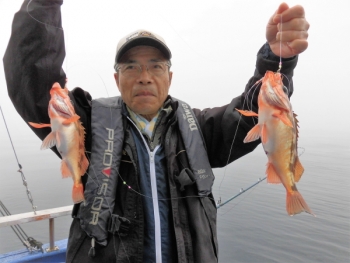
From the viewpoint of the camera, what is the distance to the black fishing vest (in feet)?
7.07

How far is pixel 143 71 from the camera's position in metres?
2.44

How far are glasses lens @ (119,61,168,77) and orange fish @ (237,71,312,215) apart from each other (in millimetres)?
884

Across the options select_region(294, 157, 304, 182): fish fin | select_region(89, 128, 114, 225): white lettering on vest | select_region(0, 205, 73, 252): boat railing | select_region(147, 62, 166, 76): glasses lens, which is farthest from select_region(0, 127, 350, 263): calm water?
select_region(147, 62, 166, 76): glasses lens

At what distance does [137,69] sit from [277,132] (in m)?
1.23

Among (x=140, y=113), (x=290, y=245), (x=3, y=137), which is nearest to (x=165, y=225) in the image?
(x=140, y=113)

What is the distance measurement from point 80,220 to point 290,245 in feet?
31.9

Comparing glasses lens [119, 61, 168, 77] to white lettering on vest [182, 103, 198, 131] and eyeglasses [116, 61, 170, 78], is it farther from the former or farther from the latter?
white lettering on vest [182, 103, 198, 131]

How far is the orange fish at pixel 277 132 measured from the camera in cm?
193

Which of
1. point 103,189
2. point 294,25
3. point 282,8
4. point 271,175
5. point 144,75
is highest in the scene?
point 282,8

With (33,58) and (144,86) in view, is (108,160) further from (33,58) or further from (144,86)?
(33,58)

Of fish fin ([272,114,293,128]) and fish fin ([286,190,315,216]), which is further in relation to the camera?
fish fin ([272,114,293,128])

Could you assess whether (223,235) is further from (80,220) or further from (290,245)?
(80,220)

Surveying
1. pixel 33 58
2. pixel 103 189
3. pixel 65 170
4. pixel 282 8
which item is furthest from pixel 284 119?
pixel 33 58

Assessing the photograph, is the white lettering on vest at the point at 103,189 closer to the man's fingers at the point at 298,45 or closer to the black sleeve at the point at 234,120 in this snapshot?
the black sleeve at the point at 234,120
